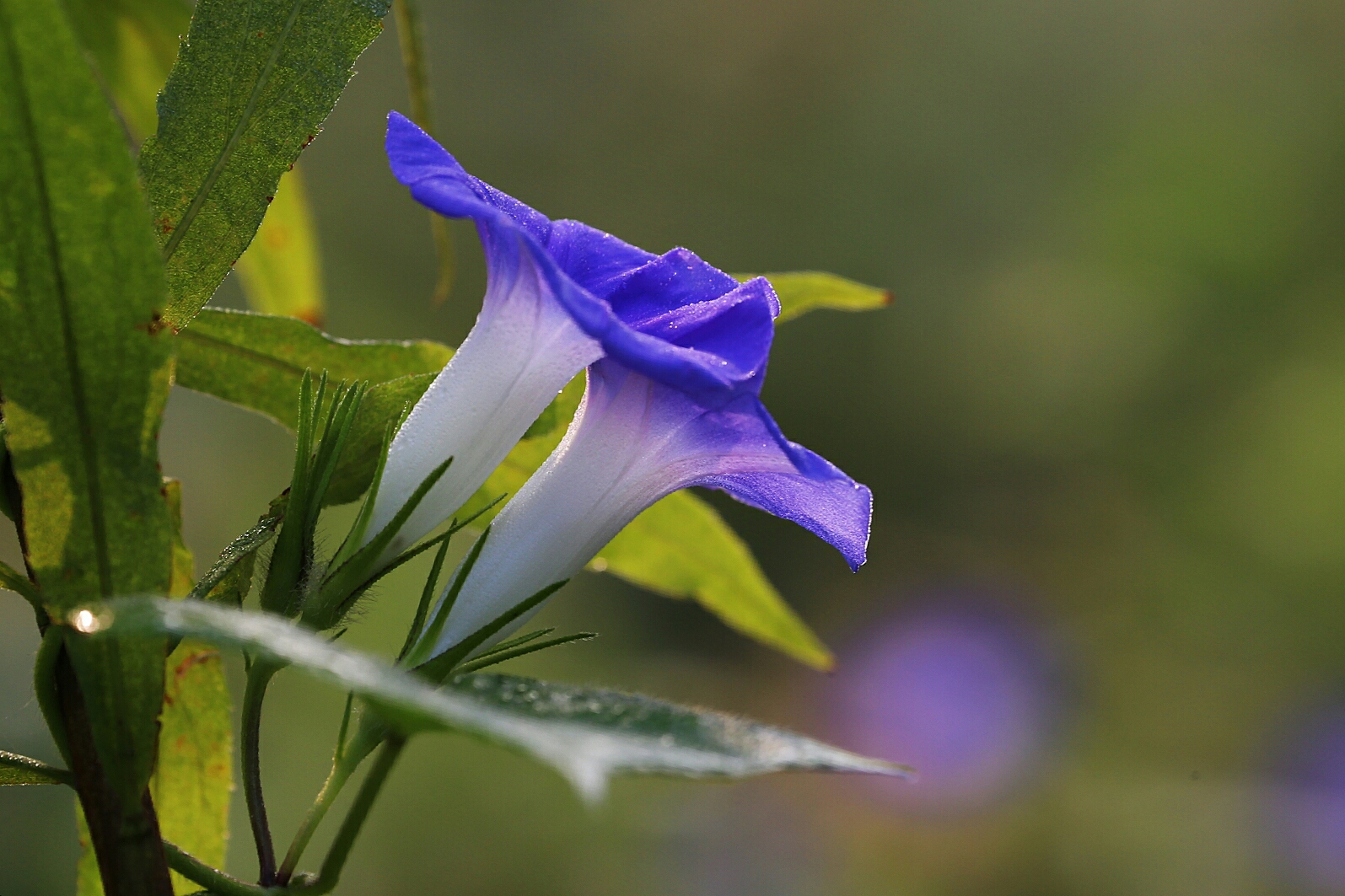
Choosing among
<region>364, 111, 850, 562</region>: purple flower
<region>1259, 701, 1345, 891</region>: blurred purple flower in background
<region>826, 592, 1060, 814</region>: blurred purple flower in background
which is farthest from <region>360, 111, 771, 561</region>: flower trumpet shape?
<region>1259, 701, 1345, 891</region>: blurred purple flower in background

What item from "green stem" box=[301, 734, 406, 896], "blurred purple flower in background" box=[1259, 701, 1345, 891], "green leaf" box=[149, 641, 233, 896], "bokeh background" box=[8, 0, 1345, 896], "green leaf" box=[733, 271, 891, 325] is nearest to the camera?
"green stem" box=[301, 734, 406, 896]

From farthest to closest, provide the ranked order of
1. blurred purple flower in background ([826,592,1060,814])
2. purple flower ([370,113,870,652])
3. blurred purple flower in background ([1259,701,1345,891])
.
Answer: blurred purple flower in background ([826,592,1060,814]) → blurred purple flower in background ([1259,701,1345,891]) → purple flower ([370,113,870,652])

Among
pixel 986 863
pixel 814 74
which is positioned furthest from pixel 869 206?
pixel 986 863

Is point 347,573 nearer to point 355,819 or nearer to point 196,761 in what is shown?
point 355,819

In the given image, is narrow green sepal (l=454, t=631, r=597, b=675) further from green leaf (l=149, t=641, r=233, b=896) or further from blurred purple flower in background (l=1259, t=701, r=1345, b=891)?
blurred purple flower in background (l=1259, t=701, r=1345, b=891)

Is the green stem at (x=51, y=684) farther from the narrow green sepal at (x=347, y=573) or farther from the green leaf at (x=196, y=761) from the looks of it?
the green leaf at (x=196, y=761)

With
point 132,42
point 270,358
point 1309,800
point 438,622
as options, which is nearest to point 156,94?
point 132,42

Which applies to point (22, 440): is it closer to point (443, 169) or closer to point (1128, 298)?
point (443, 169)
